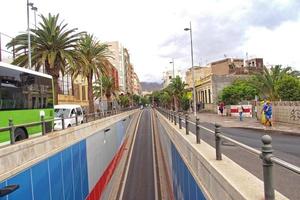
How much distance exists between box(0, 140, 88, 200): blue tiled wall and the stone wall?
18603mm

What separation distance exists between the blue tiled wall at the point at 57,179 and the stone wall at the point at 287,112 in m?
18.6

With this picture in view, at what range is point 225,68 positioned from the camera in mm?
103875

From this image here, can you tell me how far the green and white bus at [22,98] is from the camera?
1419 cm

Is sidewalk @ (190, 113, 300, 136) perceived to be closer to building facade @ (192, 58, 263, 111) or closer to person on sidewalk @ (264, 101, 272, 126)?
person on sidewalk @ (264, 101, 272, 126)

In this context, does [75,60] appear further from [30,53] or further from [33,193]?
[33,193]

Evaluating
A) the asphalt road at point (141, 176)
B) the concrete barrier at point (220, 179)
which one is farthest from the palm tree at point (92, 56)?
the concrete barrier at point (220, 179)

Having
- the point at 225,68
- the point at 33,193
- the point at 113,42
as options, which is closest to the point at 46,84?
the point at 33,193

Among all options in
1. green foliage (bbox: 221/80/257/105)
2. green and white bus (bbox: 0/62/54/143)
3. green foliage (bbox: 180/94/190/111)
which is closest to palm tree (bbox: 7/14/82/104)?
green and white bus (bbox: 0/62/54/143)

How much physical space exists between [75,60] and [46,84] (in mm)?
9614

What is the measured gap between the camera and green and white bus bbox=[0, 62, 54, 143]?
1419 cm

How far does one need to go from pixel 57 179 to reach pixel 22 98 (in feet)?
22.2

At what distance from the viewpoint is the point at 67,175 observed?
12.4m

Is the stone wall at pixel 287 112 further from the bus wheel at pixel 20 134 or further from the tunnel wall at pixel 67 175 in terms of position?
the bus wheel at pixel 20 134

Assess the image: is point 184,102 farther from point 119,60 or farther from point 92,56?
point 119,60
